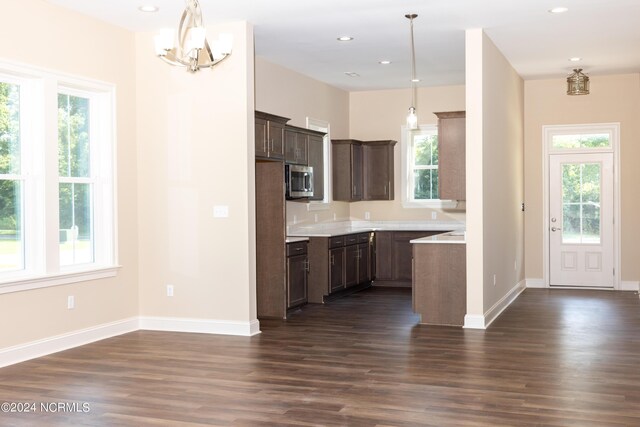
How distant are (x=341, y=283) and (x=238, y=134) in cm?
320

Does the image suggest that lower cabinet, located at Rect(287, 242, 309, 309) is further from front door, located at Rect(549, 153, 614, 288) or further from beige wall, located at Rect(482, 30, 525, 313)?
front door, located at Rect(549, 153, 614, 288)

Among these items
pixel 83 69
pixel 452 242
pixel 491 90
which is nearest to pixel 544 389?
pixel 452 242

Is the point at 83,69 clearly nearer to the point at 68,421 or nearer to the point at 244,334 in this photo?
the point at 244,334

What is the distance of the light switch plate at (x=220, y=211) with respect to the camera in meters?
6.89

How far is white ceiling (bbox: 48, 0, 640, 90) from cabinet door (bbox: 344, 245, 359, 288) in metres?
2.34

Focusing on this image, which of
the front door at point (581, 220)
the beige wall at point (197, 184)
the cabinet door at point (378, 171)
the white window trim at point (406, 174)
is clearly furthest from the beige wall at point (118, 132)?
the front door at point (581, 220)

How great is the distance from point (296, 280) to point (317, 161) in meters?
2.28

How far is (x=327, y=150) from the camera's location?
1066 cm

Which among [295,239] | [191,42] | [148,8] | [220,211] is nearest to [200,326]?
[220,211]

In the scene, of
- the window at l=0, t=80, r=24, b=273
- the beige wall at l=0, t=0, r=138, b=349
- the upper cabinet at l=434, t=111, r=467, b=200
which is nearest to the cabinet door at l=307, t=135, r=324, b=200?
the upper cabinet at l=434, t=111, r=467, b=200

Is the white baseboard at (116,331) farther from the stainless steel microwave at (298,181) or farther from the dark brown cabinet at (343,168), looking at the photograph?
the dark brown cabinet at (343,168)

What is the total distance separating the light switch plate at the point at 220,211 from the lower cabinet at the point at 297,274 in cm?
117

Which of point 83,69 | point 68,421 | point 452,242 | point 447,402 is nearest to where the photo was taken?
point 68,421

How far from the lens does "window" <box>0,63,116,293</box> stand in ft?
19.3
